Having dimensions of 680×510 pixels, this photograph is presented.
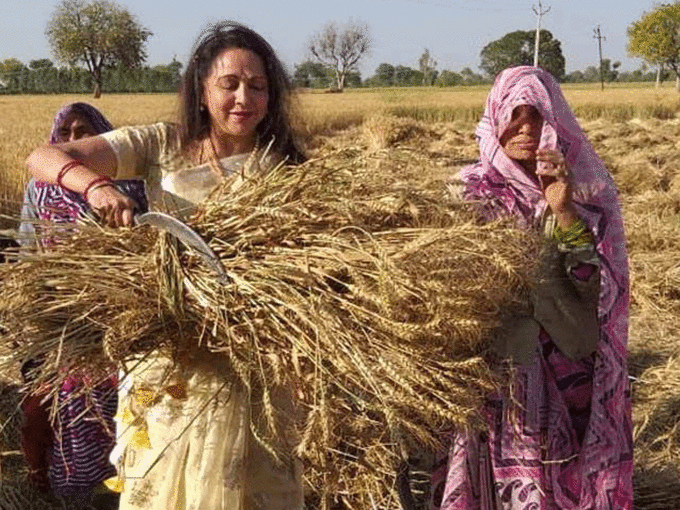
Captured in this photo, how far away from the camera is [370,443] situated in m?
2.01

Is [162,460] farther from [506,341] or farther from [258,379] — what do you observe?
[506,341]

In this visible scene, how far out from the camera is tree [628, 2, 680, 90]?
49.6 metres

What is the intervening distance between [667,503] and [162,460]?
2.04 metres

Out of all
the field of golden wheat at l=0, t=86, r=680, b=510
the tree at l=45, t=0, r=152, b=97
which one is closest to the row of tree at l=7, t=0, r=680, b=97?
the tree at l=45, t=0, r=152, b=97

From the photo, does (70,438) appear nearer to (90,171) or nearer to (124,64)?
(90,171)

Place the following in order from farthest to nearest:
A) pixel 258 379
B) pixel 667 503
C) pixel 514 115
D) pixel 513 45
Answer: pixel 513 45, pixel 667 503, pixel 514 115, pixel 258 379

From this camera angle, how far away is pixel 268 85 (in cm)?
216

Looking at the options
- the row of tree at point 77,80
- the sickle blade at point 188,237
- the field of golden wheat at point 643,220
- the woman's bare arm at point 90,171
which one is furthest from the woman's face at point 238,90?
the row of tree at point 77,80

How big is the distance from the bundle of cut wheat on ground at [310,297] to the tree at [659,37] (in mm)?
51735

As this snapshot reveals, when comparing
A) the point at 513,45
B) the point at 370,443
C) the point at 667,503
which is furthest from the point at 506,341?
the point at 513,45

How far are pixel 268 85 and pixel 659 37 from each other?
5200 centimetres

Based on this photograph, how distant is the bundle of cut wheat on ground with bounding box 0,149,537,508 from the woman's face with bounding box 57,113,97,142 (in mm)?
1786

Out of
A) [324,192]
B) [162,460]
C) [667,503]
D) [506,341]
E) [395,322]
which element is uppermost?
[324,192]

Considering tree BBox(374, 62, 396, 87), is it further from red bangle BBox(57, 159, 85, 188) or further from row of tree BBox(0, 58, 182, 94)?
red bangle BBox(57, 159, 85, 188)
